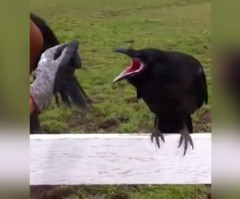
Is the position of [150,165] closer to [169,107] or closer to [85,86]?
[169,107]

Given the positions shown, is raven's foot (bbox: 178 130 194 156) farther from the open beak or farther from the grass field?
the open beak

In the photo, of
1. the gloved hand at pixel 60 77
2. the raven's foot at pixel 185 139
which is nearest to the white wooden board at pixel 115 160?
the raven's foot at pixel 185 139

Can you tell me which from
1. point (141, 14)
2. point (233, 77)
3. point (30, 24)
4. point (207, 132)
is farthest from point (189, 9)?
point (30, 24)

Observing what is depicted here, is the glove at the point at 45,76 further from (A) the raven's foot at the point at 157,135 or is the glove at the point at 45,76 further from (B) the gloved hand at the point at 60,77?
(A) the raven's foot at the point at 157,135

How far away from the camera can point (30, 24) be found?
1716 mm

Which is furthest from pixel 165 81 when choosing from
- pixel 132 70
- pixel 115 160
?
pixel 115 160

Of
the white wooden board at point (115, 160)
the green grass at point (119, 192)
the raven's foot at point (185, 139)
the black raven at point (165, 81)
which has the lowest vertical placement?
the green grass at point (119, 192)

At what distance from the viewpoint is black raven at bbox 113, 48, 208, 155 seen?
1760 millimetres

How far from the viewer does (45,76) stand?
1753 millimetres

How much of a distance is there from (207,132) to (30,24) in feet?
2.28

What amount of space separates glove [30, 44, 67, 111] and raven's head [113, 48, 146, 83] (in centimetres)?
20

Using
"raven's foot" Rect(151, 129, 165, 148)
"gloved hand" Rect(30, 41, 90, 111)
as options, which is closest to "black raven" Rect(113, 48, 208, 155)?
"raven's foot" Rect(151, 129, 165, 148)

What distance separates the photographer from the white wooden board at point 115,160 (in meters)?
1.76

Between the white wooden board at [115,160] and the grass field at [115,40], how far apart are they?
0.04 m
